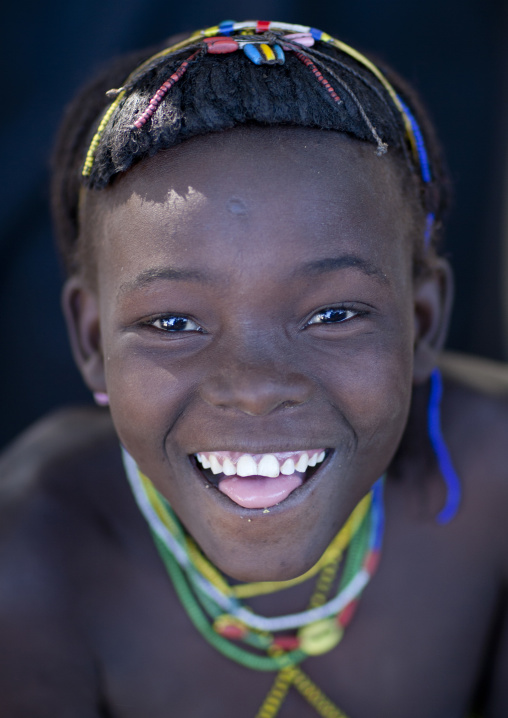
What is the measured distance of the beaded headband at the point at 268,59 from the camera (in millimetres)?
1090

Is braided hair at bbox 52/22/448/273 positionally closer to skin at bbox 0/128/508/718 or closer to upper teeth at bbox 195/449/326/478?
skin at bbox 0/128/508/718

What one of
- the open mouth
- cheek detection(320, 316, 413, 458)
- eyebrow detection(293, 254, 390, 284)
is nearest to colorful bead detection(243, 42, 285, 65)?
eyebrow detection(293, 254, 390, 284)

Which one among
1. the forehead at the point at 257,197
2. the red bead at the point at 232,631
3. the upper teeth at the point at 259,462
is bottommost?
the red bead at the point at 232,631

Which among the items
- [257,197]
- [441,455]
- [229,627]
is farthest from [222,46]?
[229,627]

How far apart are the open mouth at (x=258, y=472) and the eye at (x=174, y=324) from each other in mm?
188

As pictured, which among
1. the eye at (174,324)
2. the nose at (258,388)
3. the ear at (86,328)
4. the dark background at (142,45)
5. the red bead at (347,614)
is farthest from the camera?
the dark background at (142,45)

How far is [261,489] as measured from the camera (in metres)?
1.16

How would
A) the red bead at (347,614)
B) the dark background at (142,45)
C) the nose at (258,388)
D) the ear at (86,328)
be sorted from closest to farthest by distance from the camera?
the nose at (258,388), the ear at (86,328), the red bead at (347,614), the dark background at (142,45)

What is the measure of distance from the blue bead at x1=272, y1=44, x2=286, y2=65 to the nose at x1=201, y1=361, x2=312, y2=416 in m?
0.44

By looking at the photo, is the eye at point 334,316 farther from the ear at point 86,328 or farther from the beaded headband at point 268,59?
the ear at point 86,328

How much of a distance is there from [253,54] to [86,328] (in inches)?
22.1

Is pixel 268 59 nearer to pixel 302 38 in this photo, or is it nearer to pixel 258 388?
pixel 302 38

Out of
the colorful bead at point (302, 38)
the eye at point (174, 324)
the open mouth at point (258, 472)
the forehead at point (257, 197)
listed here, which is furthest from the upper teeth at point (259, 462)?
the colorful bead at point (302, 38)

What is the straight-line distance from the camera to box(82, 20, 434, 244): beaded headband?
1.09 m
